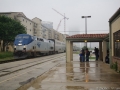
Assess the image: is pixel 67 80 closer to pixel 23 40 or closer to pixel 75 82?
pixel 75 82

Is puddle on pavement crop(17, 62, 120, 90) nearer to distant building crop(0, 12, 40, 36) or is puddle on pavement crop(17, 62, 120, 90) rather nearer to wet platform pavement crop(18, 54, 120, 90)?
wet platform pavement crop(18, 54, 120, 90)

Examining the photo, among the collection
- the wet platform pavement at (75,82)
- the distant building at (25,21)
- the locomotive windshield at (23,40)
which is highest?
the distant building at (25,21)

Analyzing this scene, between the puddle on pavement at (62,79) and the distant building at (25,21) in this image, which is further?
the distant building at (25,21)

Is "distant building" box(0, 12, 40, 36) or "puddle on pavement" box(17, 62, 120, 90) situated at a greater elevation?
"distant building" box(0, 12, 40, 36)

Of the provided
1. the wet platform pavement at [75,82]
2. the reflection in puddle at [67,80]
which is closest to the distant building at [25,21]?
the reflection in puddle at [67,80]

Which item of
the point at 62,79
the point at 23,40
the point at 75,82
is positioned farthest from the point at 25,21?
the point at 75,82

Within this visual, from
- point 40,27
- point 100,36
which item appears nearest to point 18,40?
point 100,36

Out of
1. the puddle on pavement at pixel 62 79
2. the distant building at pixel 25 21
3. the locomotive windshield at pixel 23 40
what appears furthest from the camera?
the distant building at pixel 25 21

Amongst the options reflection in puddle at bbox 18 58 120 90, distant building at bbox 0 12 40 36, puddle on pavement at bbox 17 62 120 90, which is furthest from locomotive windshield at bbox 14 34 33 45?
distant building at bbox 0 12 40 36

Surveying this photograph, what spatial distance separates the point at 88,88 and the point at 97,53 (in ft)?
67.6

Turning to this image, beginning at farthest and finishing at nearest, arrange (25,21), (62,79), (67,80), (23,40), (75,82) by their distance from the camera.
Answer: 1. (25,21)
2. (23,40)
3. (62,79)
4. (67,80)
5. (75,82)

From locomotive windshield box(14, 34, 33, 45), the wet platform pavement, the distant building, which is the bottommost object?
the wet platform pavement

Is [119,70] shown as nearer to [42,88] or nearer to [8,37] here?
[42,88]

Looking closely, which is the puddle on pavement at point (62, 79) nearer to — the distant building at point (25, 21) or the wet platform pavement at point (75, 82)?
the wet platform pavement at point (75, 82)
